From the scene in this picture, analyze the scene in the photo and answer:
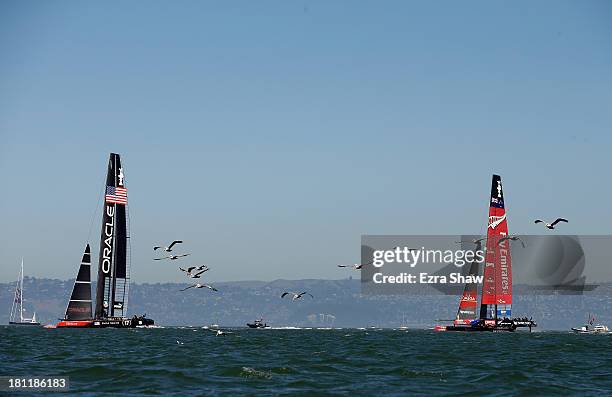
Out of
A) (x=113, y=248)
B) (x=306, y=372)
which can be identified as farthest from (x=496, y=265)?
(x=306, y=372)

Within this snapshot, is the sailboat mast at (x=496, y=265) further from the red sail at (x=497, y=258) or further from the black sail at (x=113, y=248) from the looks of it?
the black sail at (x=113, y=248)

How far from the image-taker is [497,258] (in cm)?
18275

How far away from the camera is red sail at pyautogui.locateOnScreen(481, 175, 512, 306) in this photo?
590 ft

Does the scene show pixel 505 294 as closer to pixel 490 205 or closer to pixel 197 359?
pixel 490 205

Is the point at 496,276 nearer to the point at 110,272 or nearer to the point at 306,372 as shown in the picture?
the point at 110,272

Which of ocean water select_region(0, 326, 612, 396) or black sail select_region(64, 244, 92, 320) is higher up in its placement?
black sail select_region(64, 244, 92, 320)

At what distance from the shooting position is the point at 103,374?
59.0 m

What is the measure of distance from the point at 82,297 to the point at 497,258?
7289cm

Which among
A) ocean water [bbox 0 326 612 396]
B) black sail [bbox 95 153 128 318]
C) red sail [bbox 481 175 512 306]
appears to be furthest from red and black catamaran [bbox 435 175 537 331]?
ocean water [bbox 0 326 612 396]

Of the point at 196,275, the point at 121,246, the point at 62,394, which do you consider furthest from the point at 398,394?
the point at 121,246

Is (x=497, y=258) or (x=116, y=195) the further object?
(x=497, y=258)

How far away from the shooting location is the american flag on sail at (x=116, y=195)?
166m

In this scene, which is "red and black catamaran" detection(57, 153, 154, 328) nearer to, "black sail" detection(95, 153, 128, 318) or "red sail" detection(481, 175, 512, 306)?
"black sail" detection(95, 153, 128, 318)

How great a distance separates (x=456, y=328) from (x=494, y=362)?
123700 mm
